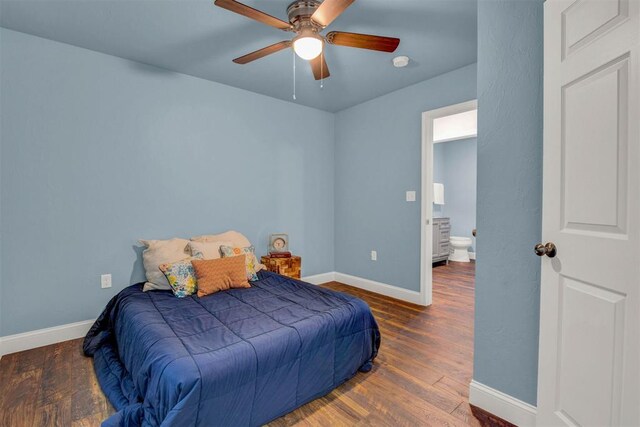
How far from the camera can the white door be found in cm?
101

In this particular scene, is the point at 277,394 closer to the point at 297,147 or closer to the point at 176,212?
the point at 176,212

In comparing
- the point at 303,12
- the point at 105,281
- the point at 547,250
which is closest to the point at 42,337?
the point at 105,281

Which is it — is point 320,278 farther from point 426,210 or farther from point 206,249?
point 206,249

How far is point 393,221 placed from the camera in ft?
12.1

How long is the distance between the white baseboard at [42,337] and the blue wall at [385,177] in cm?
298

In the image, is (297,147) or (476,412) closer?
(476,412)

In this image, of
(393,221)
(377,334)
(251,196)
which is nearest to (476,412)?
(377,334)

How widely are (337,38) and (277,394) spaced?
7.14 feet

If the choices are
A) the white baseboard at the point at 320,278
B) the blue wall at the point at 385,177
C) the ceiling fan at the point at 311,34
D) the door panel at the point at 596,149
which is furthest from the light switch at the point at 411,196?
the door panel at the point at 596,149

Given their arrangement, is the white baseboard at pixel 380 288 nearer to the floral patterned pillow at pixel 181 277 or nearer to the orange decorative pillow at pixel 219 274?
the orange decorative pillow at pixel 219 274

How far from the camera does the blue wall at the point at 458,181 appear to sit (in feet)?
19.9

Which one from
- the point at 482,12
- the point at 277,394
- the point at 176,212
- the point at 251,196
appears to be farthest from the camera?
the point at 251,196

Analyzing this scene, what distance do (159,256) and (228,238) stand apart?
27.0 inches

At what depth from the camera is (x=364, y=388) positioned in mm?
1903
